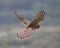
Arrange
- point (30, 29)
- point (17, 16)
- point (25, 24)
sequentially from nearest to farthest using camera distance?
point (30, 29) → point (25, 24) → point (17, 16)

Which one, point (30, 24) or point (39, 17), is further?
point (30, 24)

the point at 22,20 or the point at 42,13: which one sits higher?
the point at 22,20

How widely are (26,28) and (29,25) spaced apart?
3.5 inches

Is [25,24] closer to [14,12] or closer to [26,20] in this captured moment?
[26,20]

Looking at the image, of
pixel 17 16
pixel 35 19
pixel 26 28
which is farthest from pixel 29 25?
pixel 17 16

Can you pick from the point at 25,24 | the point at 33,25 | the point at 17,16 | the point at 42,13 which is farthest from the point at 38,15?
the point at 17,16

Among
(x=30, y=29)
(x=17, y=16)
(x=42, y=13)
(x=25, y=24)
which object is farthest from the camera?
(x=17, y=16)

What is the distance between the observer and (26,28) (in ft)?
11.2

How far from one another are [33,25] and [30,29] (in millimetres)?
92

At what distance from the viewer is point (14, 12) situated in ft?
13.7

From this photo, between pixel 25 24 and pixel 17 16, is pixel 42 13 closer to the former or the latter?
pixel 25 24

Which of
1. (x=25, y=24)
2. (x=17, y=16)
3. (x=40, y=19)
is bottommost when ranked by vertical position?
(x=40, y=19)

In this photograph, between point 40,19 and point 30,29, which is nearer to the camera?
point 40,19

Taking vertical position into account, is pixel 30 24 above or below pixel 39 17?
above
